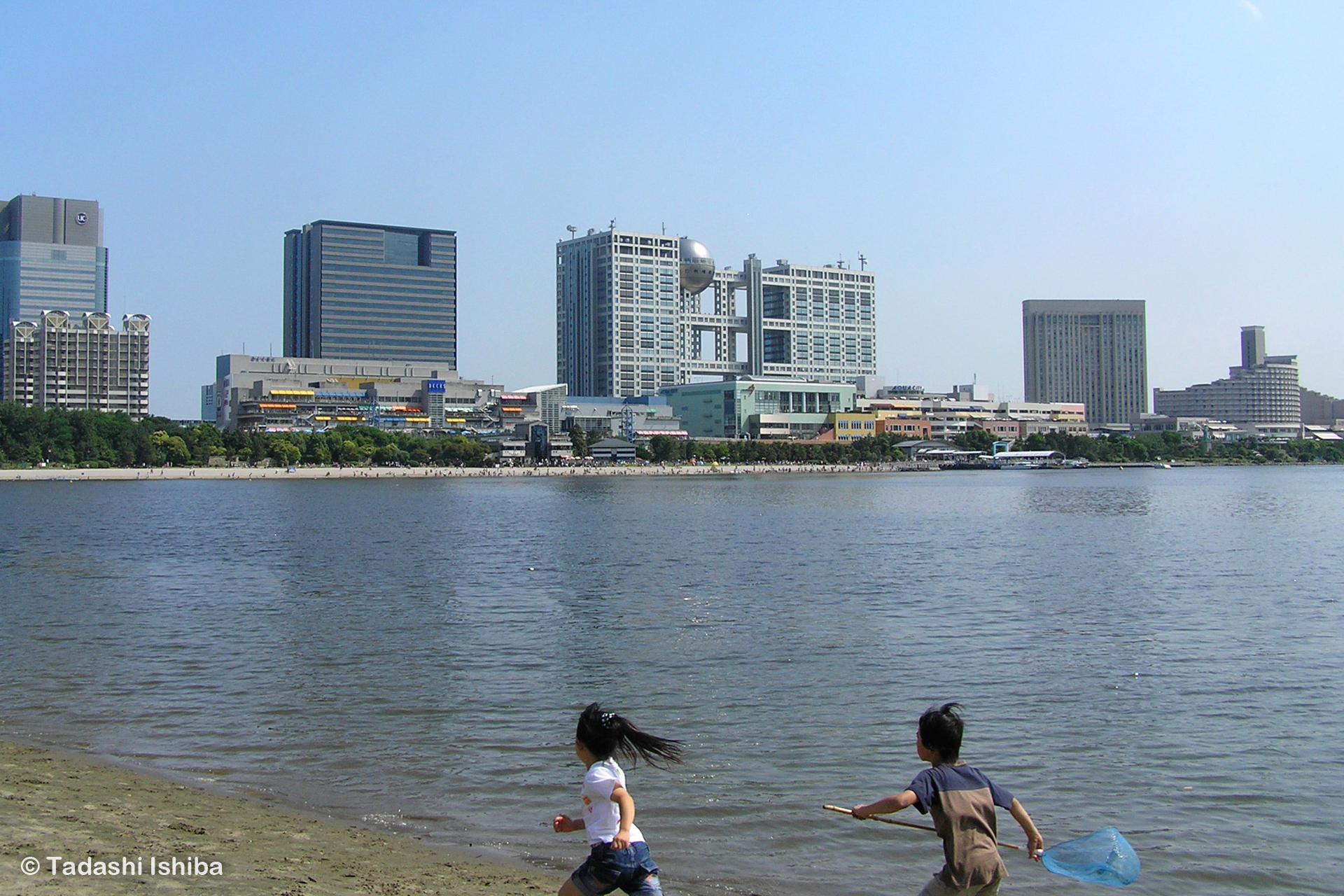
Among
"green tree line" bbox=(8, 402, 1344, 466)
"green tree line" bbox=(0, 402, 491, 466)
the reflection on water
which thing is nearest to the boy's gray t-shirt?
the reflection on water

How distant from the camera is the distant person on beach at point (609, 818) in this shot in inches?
295

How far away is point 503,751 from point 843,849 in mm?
5314

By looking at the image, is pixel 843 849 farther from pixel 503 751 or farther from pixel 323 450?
pixel 323 450

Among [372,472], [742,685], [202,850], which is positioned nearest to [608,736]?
[202,850]

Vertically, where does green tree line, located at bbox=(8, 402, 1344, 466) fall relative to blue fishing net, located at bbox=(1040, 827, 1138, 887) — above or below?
above

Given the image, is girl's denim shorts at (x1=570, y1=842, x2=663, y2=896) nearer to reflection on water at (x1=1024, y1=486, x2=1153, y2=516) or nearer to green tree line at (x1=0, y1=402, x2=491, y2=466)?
reflection on water at (x1=1024, y1=486, x2=1153, y2=516)

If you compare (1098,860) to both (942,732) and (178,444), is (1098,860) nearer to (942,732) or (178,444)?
(942,732)

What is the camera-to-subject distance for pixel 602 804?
7.59 metres

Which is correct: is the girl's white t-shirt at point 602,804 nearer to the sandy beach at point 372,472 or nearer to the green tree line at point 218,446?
the sandy beach at point 372,472

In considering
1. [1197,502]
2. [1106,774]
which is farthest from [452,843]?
[1197,502]

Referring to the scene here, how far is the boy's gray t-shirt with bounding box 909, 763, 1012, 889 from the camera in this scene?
7.27m

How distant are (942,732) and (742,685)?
39.8 feet

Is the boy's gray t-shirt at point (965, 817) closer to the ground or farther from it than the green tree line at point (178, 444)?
closer to the ground

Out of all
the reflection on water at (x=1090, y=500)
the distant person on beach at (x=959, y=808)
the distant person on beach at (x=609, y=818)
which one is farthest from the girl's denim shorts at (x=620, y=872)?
the reflection on water at (x=1090, y=500)
